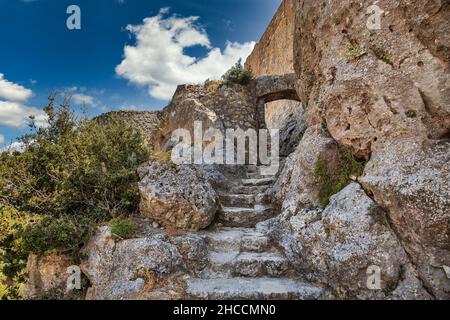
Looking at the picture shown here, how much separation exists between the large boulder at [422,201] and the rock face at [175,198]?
8.71 ft

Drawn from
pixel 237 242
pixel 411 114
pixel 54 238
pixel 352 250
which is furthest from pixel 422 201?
pixel 54 238

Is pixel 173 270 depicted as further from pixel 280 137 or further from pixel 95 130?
pixel 280 137

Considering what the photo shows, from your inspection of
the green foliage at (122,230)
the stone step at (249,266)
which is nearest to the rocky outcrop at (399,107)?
the stone step at (249,266)

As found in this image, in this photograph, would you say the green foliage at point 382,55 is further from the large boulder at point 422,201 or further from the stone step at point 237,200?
the stone step at point 237,200

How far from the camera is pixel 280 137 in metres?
Result: 11.0

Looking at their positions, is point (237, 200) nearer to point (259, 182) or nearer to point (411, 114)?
point (259, 182)

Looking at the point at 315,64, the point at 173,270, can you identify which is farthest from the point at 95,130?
the point at 315,64

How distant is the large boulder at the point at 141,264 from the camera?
347cm

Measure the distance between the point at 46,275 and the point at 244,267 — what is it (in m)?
3.13

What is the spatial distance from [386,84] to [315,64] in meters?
1.77

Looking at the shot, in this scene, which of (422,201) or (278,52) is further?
(278,52)

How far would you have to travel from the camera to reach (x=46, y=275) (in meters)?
4.36

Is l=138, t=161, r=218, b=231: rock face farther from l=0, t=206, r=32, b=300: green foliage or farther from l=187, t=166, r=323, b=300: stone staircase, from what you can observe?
l=0, t=206, r=32, b=300: green foliage
